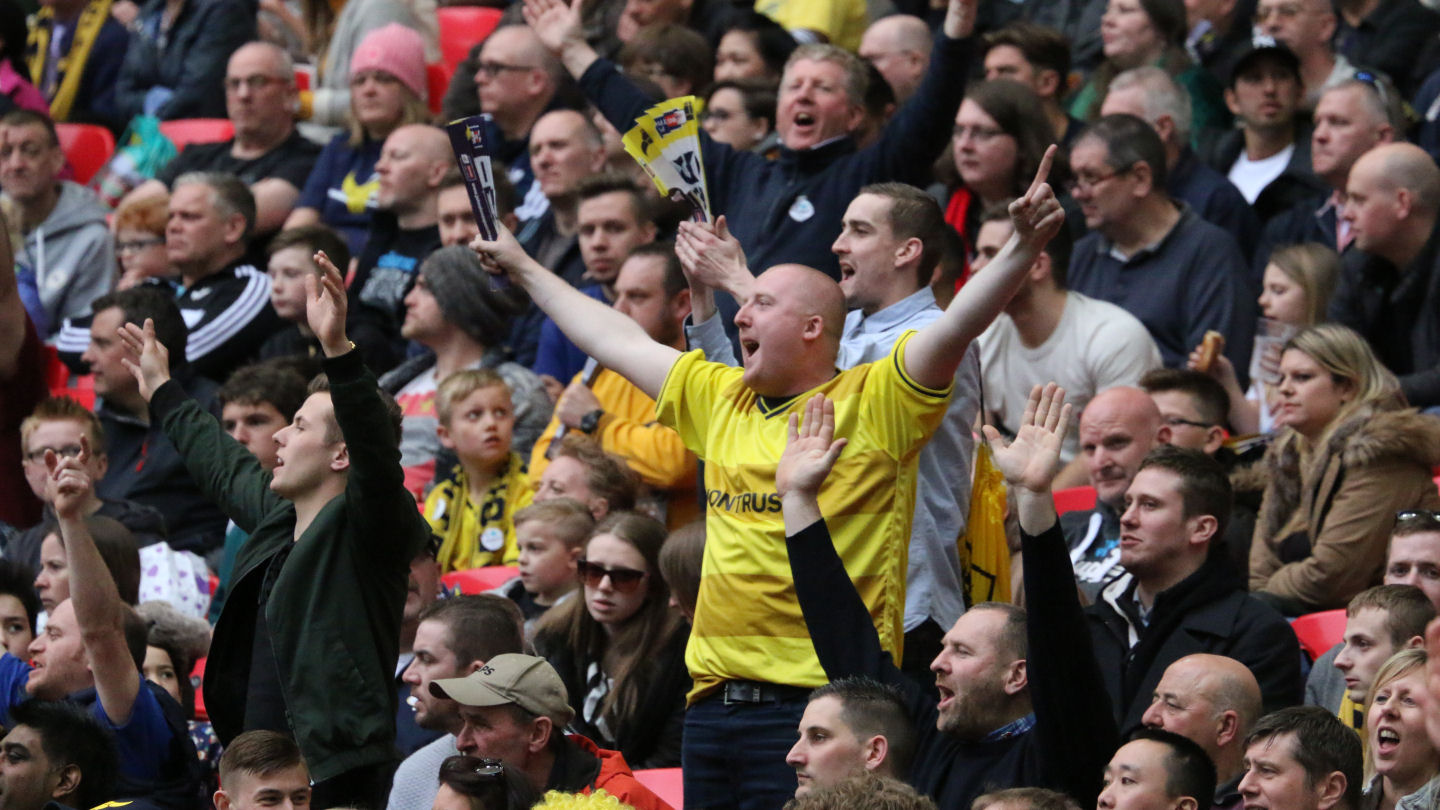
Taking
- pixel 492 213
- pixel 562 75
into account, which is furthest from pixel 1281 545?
pixel 562 75

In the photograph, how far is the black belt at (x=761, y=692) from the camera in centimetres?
488

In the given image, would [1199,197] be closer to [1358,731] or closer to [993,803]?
[1358,731]

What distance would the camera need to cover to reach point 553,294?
5.42 meters

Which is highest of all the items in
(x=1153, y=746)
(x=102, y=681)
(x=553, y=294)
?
(x=553, y=294)

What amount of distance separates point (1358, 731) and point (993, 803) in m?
1.41

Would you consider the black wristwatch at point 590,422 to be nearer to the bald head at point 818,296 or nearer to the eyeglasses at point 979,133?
the eyeglasses at point 979,133

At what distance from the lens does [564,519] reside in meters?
6.63

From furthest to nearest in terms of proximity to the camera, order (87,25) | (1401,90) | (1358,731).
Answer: (87,25), (1401,90), (1358,731)

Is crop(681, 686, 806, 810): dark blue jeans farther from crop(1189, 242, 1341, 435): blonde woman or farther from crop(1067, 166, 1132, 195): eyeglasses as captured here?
crop(1067, 166, 1132, 195): eyeglasses

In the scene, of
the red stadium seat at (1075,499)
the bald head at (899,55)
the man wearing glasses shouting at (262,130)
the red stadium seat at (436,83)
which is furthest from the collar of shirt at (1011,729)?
the red stadium seat at (436,83)

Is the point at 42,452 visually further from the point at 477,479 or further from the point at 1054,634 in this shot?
the point at 1054,634

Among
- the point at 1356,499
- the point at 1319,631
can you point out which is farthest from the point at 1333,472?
the point at 1319,631

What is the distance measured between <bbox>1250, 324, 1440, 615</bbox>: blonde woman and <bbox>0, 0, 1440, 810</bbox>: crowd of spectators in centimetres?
1

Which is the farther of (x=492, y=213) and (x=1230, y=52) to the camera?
(x=1230, y=52)
